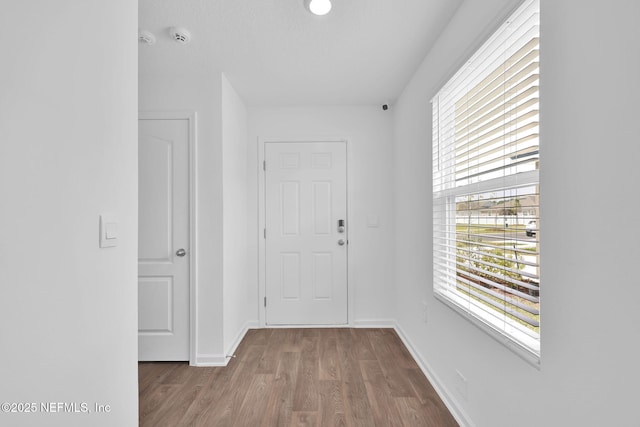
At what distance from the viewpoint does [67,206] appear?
3.03ft

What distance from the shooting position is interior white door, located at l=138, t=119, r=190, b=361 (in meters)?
2.60

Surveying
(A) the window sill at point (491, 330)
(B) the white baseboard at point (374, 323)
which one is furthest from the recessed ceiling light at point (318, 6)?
(B) the white baseboard at point (374, 323)

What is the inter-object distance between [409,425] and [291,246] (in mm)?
2036

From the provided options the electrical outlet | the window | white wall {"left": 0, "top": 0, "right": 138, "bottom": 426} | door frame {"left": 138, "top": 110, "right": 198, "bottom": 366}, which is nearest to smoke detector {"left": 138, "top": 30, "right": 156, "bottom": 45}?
door frame {"left": 138, "top": 110, "right": 198, "bottom": 366}

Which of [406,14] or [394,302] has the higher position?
[406,14]

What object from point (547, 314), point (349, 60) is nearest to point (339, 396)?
point (547, 314)

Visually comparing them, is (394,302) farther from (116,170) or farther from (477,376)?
(116,170)

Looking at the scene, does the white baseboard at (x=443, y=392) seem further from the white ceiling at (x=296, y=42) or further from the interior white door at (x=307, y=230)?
the white ceiling at (x=296, y=42)

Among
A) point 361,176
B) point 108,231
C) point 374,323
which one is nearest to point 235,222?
point 361,176

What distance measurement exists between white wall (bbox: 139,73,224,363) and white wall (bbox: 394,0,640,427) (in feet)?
6.48

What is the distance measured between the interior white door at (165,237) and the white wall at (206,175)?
4.6 inches

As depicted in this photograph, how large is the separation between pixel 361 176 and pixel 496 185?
2.04 metres

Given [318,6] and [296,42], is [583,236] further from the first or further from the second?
[296,42]

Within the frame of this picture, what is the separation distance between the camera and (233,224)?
2.94 metres
